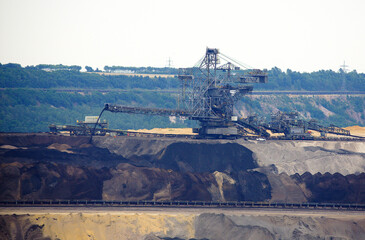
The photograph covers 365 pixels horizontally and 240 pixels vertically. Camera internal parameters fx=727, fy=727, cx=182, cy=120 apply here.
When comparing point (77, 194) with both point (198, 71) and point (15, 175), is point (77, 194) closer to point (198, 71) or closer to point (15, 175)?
point (15, 175)

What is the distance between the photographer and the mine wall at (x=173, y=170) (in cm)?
11438

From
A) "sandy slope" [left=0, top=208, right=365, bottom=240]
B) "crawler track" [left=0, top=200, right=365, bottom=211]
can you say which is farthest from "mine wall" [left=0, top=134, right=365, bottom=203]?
"sandy slope" [left=0, top=208, right=365, bottom=240]

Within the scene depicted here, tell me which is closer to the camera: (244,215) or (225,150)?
(244,215)

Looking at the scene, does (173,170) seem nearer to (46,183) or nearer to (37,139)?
(46,183)

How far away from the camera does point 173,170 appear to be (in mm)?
Result: 136125

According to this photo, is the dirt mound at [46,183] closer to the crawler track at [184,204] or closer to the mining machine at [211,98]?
the crawler track at [184,204]

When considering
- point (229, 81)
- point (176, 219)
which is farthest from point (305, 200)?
point (229, 81)

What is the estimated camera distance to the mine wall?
114375 mm

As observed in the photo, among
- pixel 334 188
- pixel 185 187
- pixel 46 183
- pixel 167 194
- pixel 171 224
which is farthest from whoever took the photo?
pixel 334 188

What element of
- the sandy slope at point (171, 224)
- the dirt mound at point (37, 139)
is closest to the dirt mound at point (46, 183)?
the sandy slope at point (171, 224)

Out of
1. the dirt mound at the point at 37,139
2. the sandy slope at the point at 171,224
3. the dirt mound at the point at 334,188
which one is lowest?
the sandy slope at the point at 171,224

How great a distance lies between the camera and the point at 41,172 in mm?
114688

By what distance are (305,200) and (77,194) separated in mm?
36499

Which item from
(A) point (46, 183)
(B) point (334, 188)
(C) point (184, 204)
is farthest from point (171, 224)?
(B) point (334, 188)
